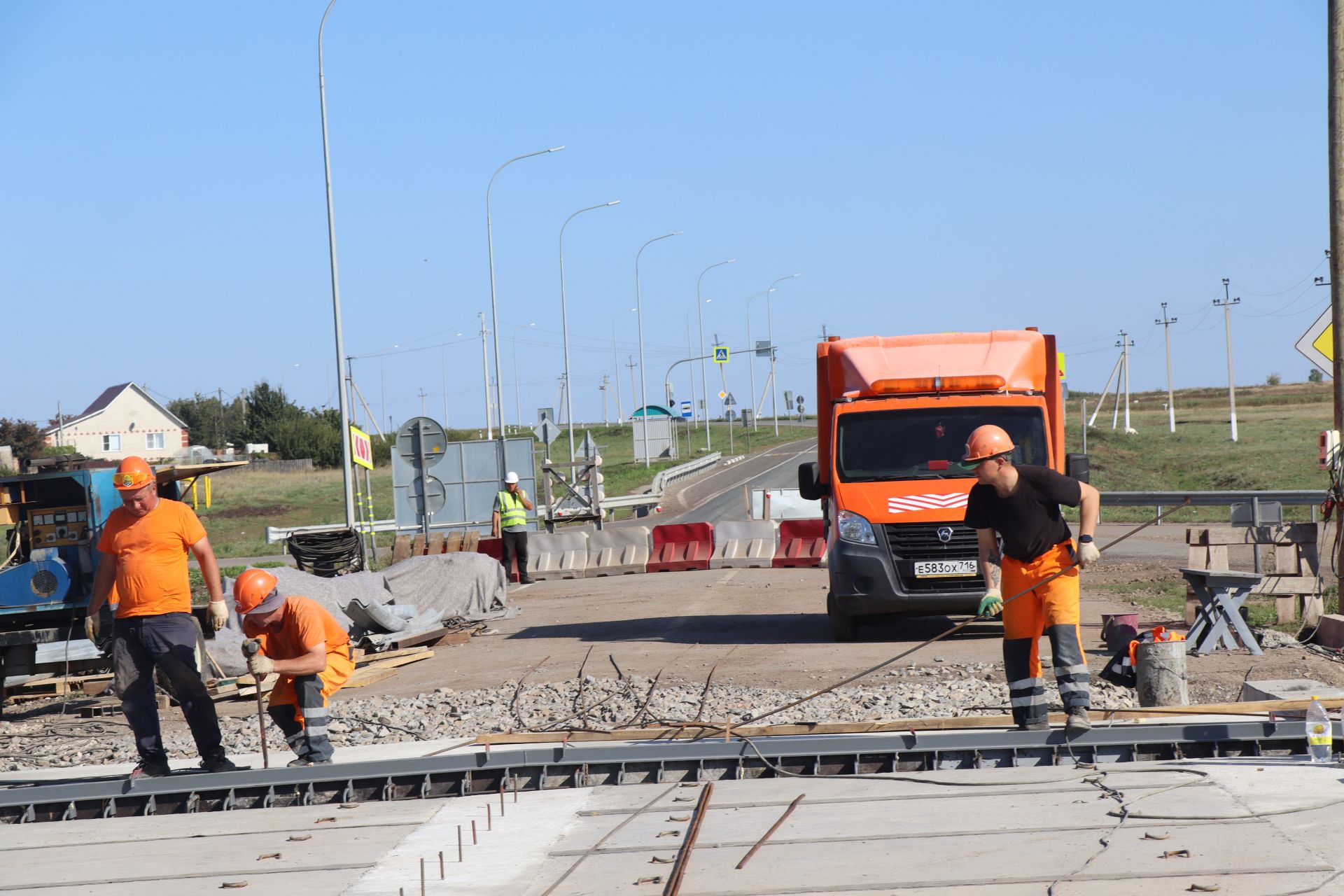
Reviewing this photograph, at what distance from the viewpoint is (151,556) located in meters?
8.77

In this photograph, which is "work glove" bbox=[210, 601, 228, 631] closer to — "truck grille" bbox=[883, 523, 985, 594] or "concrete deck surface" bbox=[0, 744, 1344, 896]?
"concrete deck surface" bbox=[0, 744, 1344, 896]

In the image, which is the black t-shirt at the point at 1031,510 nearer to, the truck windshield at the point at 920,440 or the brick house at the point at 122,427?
the truck windshield at the point at 920,440

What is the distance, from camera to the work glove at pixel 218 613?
8.74 m

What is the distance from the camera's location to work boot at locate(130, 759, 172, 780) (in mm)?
8852

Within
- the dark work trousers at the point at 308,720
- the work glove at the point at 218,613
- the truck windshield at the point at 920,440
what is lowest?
the dark work trousers at the point at 308,720

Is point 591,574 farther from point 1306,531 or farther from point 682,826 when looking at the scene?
point 682,826

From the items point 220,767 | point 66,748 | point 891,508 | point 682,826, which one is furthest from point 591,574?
point 682,826

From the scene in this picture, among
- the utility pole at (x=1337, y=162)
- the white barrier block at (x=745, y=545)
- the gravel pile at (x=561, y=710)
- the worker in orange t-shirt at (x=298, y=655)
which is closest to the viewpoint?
the worker in orange t-shirt at (x=298, y=655)

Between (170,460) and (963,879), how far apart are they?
43.4 feet

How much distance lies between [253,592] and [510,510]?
1477 centimetres

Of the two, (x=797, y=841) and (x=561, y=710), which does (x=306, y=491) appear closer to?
(x=561, y=710)

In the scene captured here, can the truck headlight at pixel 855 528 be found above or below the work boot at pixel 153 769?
above

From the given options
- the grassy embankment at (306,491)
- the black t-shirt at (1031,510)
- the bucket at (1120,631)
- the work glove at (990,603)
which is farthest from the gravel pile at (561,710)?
the grassy embankment at (306,491)

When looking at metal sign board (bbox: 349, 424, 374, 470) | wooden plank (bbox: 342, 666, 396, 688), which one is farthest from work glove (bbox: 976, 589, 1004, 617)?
metal sign board (bbox: 349, 424, 374, 470)
